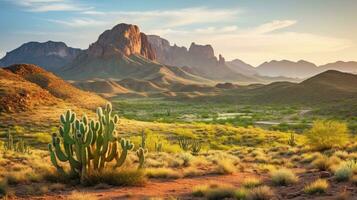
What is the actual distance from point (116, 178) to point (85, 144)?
1.40 metres

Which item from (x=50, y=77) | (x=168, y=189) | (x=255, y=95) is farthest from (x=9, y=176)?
(x=255, y=95)

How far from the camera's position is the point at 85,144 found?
12.7 meters

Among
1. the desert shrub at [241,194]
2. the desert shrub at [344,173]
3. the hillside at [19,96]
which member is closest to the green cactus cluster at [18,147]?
the desert shrub at [241,194]

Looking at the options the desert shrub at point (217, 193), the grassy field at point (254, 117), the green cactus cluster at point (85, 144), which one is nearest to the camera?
the desert shrub at point (217, 193)

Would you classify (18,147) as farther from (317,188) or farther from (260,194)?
(317,188)

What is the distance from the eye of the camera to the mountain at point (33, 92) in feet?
139

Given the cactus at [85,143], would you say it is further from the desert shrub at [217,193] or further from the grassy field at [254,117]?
the grassy field at [254,117]

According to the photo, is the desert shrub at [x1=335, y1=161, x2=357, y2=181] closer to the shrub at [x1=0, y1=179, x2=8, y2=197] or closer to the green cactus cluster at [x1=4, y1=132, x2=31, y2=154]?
the shrub at [x1=0, y1=179, x2=8, y2=197]

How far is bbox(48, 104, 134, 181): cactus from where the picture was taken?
505 inches

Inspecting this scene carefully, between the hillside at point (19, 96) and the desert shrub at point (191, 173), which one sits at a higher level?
the hillside at point (19, 96)

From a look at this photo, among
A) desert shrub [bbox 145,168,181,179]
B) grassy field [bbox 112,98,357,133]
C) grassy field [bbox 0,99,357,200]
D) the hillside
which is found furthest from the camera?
grassy field [bbox 112,98,357,133]

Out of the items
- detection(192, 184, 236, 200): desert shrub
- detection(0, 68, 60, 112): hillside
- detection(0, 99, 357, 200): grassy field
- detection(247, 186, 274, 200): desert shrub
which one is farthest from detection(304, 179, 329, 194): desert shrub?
detection(0, 68, 60, 112): hillside

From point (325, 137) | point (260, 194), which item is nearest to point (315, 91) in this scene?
point (325, 137)

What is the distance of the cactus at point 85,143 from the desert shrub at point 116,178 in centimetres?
23
